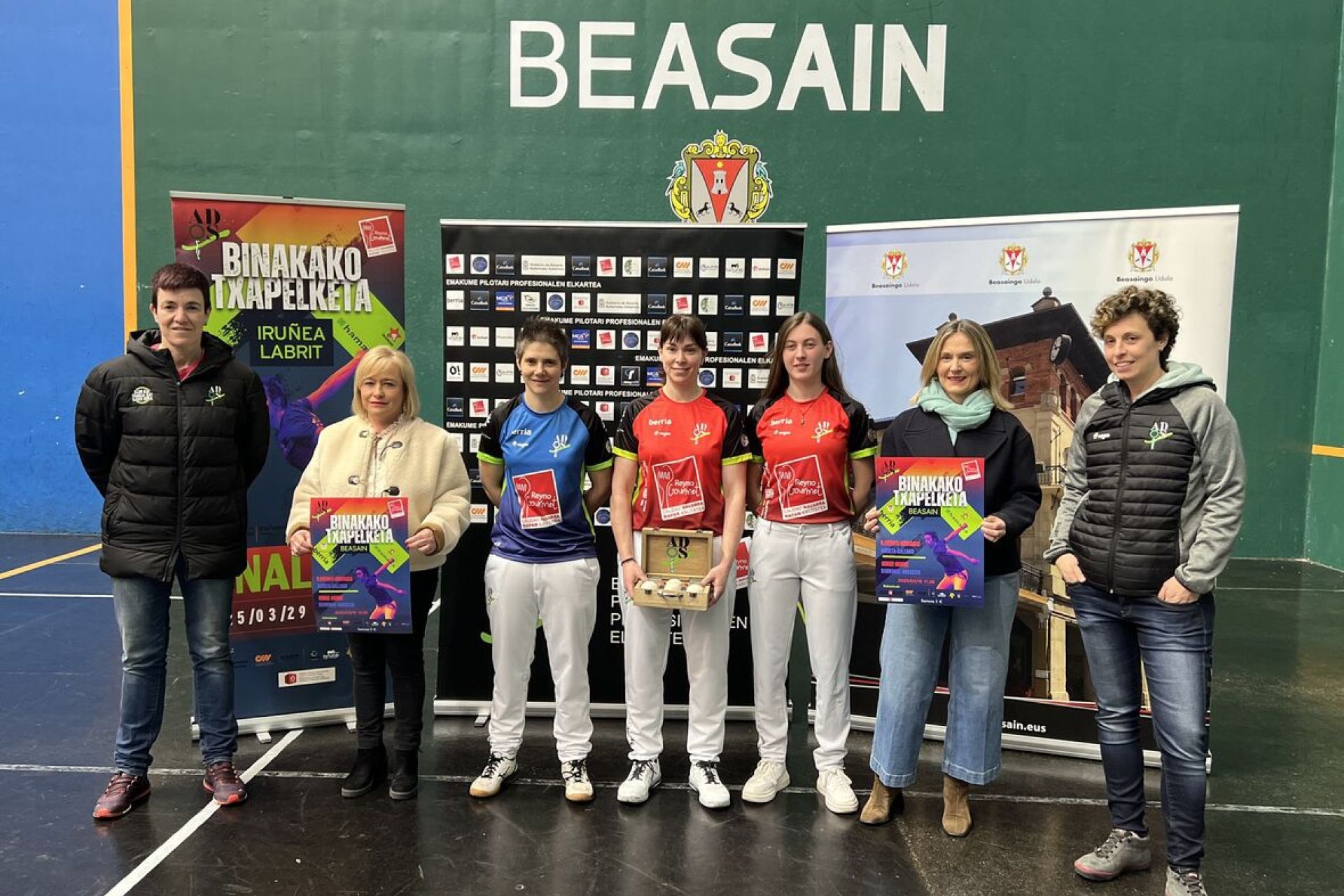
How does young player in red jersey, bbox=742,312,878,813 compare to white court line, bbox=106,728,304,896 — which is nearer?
white court line, bbox=106,728,304,896

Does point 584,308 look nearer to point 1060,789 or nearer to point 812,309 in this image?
point 1060,789

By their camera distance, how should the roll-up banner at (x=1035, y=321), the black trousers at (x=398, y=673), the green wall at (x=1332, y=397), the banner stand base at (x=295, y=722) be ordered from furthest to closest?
1. the green wall at (x=1332, y=397)
2. the banner stand base at (x=295, y=722)
3. the roll-up banner at (x=1035, y=321)
4. the black trousers at (x=398, y=673)

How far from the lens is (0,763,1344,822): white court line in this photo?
3.34 metres

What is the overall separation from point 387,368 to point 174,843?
5.75ft

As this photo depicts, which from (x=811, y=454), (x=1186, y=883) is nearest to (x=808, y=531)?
(x=811, y=454)

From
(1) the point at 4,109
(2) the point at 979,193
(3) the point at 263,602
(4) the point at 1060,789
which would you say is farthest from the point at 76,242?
(4) the point at 1060,789

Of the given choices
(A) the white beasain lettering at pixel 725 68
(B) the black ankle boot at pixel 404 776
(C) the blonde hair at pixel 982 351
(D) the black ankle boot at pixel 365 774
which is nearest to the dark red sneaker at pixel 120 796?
(D) the black ankle boot at pixel 365 774

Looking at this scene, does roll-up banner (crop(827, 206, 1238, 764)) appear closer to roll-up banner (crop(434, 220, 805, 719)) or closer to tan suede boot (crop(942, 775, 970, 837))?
roll-up banner (crop(434, 220, 805, 719))

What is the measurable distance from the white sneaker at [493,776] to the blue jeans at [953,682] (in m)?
1.40

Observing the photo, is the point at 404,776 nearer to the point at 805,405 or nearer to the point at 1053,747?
the point at 805,405

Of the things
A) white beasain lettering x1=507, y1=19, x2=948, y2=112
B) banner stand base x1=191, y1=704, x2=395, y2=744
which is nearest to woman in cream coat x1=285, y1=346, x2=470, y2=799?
banner stand base x1=191, y1=704, x2=395, y2=744

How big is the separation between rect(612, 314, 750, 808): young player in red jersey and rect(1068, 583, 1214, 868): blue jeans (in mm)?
1200

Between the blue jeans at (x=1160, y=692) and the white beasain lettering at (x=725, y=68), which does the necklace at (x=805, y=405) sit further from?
the white beasain lettering at (x=725, y=68)

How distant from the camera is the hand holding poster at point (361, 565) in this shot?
3.07 meters
